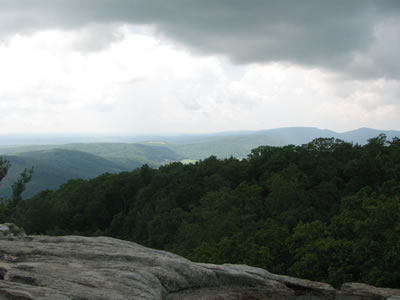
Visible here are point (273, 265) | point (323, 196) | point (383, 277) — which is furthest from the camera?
point (323, 196)

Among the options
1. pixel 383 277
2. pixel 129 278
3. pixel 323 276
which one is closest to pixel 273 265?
pixel 323 276

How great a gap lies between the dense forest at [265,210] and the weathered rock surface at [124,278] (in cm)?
1043

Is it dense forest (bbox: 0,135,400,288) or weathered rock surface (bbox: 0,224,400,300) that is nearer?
weathered rock surface (bbox: 0,224,400,300)

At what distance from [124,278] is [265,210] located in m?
45.2

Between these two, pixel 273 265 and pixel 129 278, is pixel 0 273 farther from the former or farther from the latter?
pixel 273 265

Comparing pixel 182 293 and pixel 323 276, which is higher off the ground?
pixel 182 293

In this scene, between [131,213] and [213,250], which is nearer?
[213,250]

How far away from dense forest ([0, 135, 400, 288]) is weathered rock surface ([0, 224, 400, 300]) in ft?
34.2

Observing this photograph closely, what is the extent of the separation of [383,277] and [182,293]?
1886 cm

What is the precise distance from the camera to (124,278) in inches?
650

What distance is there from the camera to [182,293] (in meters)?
18.4

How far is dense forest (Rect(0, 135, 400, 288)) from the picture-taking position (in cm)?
3253

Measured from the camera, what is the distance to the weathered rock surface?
1470cm

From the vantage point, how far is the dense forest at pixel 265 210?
32531 millimetres
